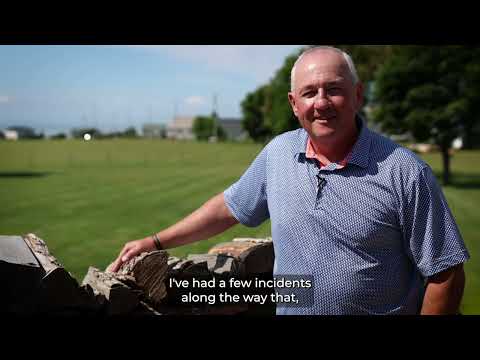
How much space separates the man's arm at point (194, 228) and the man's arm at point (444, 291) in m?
1.01

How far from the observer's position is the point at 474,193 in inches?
397

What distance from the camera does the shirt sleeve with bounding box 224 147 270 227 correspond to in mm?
2387

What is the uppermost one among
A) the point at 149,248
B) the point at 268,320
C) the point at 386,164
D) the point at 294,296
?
the point at 386,164

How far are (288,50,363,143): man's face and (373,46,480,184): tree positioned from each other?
775cm

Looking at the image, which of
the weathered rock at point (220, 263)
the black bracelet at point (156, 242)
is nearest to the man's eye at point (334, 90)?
the black bracelet at point (156, 242)

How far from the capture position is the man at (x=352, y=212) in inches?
75.2

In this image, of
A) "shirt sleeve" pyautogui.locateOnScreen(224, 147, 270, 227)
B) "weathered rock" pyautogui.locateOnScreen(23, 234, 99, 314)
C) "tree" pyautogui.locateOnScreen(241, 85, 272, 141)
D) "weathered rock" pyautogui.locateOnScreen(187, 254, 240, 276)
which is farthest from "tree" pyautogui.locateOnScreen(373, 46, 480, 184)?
"weathered rock" pyautogui.locateOnScreen(23, 234, 99, 314)

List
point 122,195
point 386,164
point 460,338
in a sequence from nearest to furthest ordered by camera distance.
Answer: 1. point 386,164
2. point 460,338
3. point 122,195

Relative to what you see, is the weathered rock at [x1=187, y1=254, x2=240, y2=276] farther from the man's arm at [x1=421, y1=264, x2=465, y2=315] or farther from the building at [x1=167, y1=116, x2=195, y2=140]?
the building at [x1=167, y1=116, x2=195, y2=140]

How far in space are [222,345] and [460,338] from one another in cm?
121

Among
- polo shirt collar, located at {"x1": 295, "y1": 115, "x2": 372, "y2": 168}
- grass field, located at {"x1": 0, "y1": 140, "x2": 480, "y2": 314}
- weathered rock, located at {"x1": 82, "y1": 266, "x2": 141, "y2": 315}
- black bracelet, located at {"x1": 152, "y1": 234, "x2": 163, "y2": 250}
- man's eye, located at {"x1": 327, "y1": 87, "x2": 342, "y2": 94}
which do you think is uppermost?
man's eye, located at {"x1": 327, "y1": 87, "x2": 342, "y2": 94}
